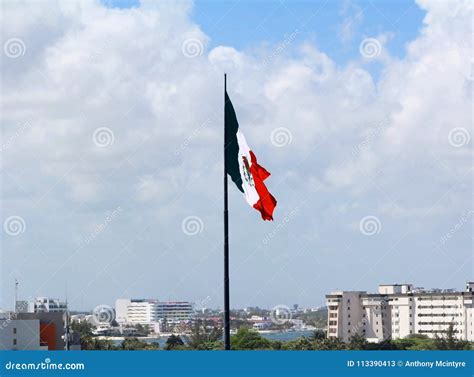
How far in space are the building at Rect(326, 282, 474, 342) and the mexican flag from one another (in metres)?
89.6

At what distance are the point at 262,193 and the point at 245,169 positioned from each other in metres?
0.57

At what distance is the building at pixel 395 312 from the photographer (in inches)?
4040

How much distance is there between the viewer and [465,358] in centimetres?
1373

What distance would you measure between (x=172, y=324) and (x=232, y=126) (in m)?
136

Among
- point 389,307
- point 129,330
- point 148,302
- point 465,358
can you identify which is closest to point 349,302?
point 389,307

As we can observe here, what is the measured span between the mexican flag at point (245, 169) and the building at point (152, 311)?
146m

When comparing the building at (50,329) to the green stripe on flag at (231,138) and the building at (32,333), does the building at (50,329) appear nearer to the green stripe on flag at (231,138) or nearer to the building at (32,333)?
the building at (32,333)

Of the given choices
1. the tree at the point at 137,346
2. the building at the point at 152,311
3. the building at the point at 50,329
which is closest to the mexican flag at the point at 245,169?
the building at the point at 50,329

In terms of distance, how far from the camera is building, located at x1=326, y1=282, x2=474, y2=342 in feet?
337

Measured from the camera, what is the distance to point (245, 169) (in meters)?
13.8

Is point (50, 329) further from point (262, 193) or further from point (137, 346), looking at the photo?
point (262, 193)

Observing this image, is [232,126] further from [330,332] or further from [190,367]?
[330,332]

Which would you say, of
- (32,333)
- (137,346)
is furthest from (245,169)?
(137,346)

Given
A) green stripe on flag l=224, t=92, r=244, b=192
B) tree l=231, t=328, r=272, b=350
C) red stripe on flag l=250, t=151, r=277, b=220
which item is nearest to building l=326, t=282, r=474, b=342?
tree l=231, t=328, r=272, b=350
